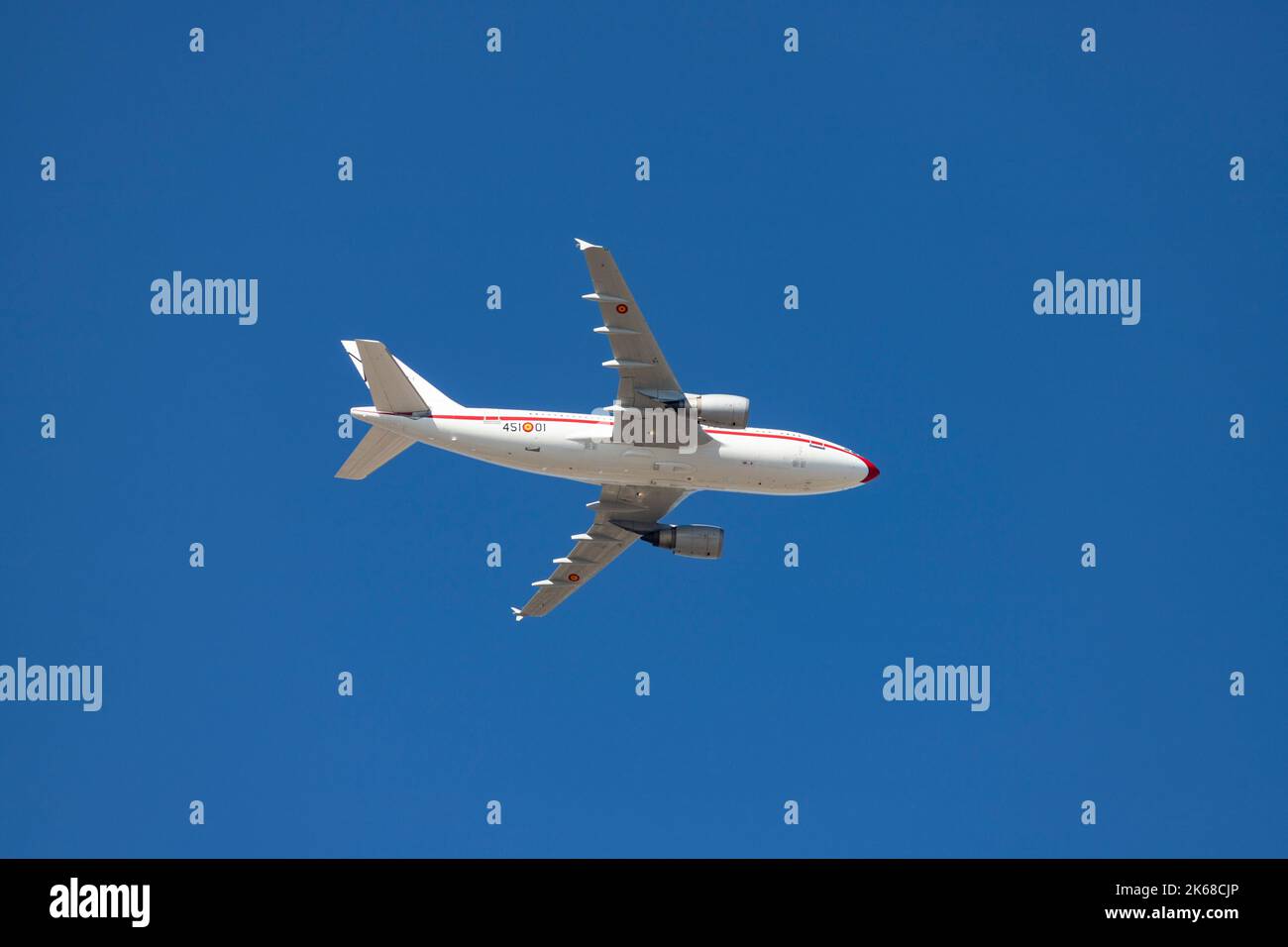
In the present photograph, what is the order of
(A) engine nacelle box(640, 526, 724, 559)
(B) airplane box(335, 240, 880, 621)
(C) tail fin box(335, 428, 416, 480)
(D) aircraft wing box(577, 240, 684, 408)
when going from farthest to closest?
(A) engine nacelle box(640, 526, 724, 559) < (C) tail fin box(335, 428, 416, 480) < (B) airplane box(335, 240, 880, 621) < (D) aircraft wing box(577, 240, 684, 408)

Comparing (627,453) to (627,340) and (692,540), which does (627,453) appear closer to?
(627,340)

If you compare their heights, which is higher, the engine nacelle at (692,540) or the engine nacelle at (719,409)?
the engine nacelle at (719,409)

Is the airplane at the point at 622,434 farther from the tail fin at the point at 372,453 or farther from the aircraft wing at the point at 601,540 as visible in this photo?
the aircraft wing at the point at 601,540

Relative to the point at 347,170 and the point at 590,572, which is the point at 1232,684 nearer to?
the point at 590,572

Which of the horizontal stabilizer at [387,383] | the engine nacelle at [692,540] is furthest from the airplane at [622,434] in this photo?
the engine nacelle at [692,540]

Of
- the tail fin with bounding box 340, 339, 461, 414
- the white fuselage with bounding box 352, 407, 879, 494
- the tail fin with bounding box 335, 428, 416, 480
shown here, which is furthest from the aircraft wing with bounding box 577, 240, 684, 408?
the tail fin with bounding box 335, 428, 416, 480

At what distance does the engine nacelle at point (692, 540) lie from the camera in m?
53.5

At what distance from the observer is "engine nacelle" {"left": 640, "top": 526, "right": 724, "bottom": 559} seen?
53469mm

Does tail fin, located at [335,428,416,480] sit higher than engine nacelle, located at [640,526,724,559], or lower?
higher

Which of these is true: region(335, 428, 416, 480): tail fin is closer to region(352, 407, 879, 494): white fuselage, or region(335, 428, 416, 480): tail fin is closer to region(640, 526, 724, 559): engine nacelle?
region(352, 407, 879, 494): white fuselage

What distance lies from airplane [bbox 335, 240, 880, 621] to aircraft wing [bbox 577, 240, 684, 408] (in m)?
0.03

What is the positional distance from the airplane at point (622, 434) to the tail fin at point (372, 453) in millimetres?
30
